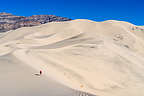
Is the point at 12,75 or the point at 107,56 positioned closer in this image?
the point at 12,75

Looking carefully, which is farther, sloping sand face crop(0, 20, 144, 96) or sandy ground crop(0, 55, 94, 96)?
sloping sand face crop(0, 20, 144, 96)

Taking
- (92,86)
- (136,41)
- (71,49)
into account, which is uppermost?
(136,41)

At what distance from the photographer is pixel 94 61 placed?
471 inches

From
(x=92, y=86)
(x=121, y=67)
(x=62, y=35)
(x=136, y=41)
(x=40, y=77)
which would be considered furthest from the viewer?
(x=62, y=35)

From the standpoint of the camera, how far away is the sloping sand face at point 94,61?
7.69 m

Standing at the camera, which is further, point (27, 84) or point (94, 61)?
point (94, 61)

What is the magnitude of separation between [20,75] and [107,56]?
843cm

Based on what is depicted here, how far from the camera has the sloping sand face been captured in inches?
303

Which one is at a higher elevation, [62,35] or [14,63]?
[62,35]

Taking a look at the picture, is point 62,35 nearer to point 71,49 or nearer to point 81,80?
point 71,49

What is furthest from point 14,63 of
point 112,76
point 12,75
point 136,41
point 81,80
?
point 136,41

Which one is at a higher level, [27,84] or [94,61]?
[94,61]

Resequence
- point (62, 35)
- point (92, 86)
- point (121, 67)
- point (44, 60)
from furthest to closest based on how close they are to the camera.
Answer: point (62, 35)
point (121, 67)
point (44, 60)
point (92, 86)

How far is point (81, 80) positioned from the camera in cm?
766
